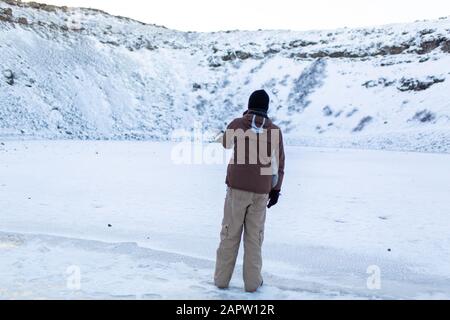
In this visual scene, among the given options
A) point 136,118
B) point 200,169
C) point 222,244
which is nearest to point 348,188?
point 200,169

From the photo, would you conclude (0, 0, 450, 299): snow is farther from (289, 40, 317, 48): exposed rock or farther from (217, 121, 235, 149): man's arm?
(217, 121, 235, 149): man's arm

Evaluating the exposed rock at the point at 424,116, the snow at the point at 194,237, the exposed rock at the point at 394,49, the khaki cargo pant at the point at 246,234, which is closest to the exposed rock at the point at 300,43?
the exposed rock at the point at 394,49

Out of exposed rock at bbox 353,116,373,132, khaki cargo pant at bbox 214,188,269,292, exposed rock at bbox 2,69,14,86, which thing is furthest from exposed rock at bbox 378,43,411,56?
khaki cargo pant at bbox 214,188,269,292

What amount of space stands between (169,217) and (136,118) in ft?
99.1

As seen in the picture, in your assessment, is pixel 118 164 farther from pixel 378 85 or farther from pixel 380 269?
pixel 378 85

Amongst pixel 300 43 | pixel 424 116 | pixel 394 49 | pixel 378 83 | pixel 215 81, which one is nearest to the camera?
pixel 424 116

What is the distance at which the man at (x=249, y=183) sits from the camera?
505 cm

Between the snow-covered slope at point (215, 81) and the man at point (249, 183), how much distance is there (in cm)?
2517

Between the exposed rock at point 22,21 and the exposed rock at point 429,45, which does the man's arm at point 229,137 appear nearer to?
the exposed rock at point 429,45

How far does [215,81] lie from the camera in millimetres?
45312

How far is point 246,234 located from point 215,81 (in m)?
40.8

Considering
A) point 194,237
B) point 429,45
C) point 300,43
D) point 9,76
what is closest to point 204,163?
point 194,237

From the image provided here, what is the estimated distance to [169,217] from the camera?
28.6 ft

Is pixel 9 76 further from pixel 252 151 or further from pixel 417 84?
pixel 252 151
